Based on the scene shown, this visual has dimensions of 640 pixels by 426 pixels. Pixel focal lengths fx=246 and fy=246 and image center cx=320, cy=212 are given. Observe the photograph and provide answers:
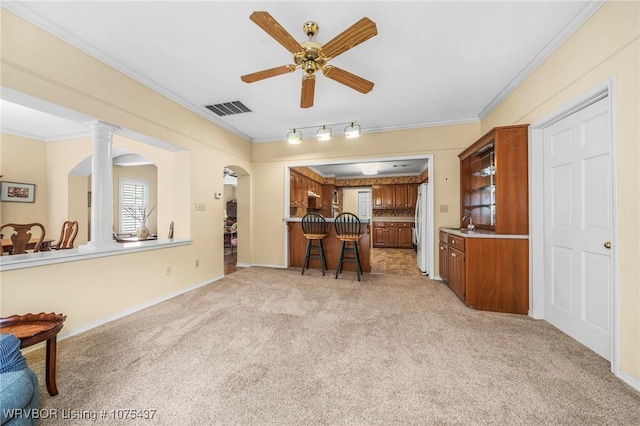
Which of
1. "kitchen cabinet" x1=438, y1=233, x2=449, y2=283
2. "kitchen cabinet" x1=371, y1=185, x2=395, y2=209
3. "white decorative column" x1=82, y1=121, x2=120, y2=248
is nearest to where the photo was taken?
"white decorative column" x1=82, y1=121, x2=120, y2=248

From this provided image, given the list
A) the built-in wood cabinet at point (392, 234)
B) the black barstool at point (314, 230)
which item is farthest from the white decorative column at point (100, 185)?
the built-in wood cabinet at point (392, 234)

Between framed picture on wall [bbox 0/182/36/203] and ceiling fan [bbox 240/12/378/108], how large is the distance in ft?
16.7

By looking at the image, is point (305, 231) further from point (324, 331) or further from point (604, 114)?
point (604, 114)

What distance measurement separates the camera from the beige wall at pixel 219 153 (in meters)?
1.64

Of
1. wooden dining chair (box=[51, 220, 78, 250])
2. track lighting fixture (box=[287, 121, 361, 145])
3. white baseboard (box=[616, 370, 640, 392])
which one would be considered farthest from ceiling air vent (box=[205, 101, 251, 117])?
white baseboard (box=[616, 370, 640, 392])

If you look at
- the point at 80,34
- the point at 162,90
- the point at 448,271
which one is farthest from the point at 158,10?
the point at 448,271

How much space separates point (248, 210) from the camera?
17.1 feet

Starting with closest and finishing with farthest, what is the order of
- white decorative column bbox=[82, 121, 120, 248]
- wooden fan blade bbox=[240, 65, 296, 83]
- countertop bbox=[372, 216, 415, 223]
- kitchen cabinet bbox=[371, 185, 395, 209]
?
wooden fan blade bbox=[240, 65, 296, 83] → white decorative column bbox=[82, 121, 120, 248] → countertop bbox=[372, 216, 415, 223] → kitchen cabinet bbox=[371, 185, 395, 209]

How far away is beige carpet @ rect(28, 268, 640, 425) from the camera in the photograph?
1.36 m

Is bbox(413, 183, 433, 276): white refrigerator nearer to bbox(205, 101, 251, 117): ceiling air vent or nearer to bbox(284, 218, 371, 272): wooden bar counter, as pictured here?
bbox(284, 218, 371, 272): wooden bar counter

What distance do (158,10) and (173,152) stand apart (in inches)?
82.9

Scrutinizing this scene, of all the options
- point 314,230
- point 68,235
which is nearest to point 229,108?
point 314,230

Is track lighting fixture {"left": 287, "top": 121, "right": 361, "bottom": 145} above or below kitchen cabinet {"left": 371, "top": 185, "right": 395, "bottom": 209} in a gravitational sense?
above

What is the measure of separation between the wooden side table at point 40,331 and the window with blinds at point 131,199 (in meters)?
5.67
